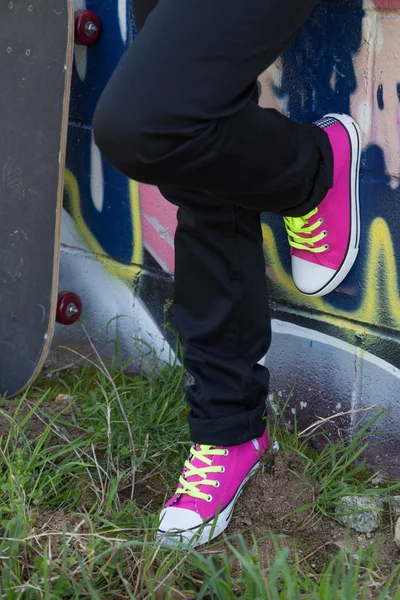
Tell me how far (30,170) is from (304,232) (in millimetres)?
899

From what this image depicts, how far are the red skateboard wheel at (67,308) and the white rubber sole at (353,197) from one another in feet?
2.99

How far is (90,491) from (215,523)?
1.32ft

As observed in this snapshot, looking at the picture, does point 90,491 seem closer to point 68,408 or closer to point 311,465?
point 68,408

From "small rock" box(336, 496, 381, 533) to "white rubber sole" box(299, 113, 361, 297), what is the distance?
546 mm

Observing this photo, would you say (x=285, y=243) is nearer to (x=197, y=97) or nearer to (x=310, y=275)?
(x=310, y=275)

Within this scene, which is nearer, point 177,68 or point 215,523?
point 177,68

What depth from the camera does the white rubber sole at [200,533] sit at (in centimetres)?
188

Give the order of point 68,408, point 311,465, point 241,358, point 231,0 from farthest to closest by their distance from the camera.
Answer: point 68,408 < point 311,465 < point 241,358 < point 231,0

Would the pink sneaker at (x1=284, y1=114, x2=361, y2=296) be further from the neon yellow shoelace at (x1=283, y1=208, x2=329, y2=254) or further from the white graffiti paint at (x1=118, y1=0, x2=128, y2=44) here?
the white graffiti paint at (x1=118, y1=0, x2=128, y2=44)

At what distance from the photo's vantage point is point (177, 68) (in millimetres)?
1616

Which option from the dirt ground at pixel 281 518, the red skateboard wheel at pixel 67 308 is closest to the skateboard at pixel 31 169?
the red skateboard wheel at pixel 67 308

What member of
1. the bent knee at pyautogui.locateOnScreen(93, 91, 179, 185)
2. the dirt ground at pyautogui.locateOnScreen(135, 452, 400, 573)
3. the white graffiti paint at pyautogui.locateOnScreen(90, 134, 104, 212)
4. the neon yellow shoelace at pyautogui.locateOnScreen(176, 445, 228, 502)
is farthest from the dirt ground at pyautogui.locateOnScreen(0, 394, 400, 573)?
the white graffiti paint at pyautogui.locateOnScreen(90, 134, 104, 212)

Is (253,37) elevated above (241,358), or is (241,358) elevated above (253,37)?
(253,37)

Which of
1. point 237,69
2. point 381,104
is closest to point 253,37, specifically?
point 237,69
